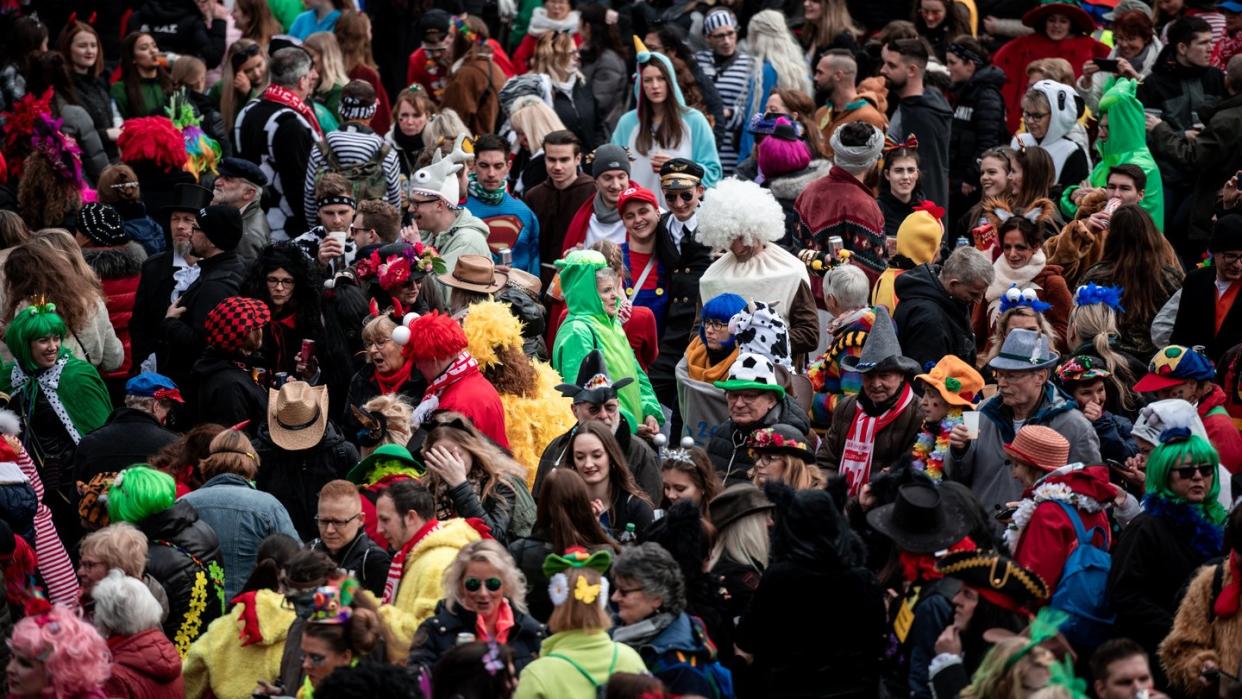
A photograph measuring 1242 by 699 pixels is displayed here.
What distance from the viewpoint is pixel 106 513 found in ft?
26.2

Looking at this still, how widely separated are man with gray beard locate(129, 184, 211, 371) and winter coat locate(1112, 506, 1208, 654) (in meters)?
5.81

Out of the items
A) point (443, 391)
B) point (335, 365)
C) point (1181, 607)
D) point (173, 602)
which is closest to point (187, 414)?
point (335, 365)

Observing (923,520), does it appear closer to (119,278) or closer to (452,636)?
(452,636)

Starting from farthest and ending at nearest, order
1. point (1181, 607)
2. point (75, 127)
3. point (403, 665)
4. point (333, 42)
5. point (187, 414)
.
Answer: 1. point (333, 42)
2. point (75, 127)
3. point (187, 414)
4. point (1181, 607)
5. point (403, 665)

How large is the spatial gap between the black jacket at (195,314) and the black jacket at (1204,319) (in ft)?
17.0

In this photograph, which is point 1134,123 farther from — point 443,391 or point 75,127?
point 75,127

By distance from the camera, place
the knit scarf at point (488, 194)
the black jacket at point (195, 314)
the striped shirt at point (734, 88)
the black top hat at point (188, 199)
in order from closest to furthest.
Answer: the black jacket at point (195, 314)
the black top hat at point (188, 199)
the knit scarf at point (488, 194)
the striped shirt at point (734, 88)

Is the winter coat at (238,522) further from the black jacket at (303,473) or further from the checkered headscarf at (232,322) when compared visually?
the checkered headscarf at (232,322)

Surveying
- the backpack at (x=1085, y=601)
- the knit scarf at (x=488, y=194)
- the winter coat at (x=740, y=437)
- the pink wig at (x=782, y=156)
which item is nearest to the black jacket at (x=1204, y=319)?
the winter coat at (x=740, y=437)

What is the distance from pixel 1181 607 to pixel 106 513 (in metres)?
4.49

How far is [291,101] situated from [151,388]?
3787 mm

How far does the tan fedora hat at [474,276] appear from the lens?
10.1 metres

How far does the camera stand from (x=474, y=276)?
33.2ft

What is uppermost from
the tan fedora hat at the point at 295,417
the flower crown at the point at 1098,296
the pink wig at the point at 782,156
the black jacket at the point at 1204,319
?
the tan fedora hat at the point at 295,417
